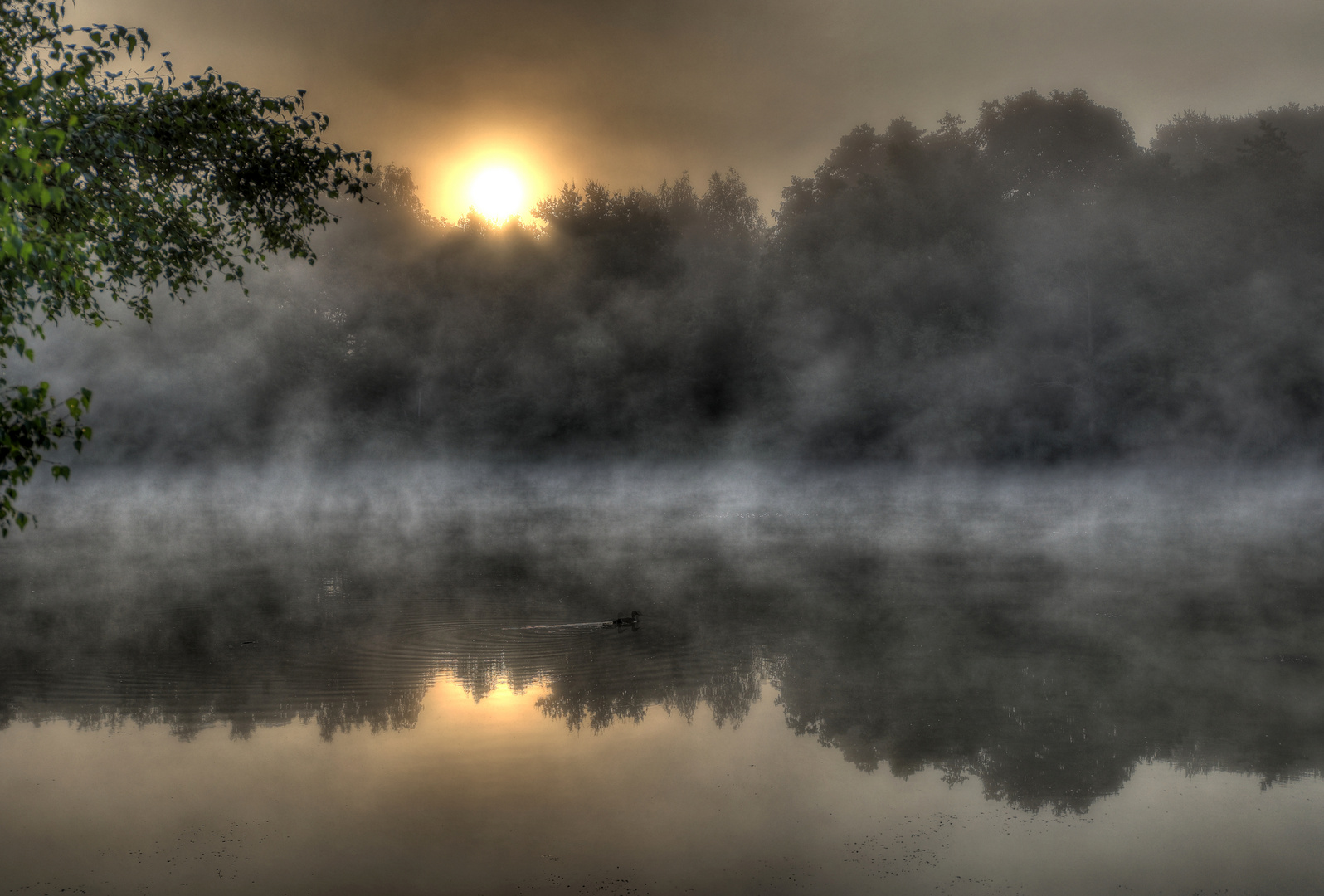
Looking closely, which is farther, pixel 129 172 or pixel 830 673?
pixel 830 673

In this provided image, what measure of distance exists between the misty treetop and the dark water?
2.89 metres

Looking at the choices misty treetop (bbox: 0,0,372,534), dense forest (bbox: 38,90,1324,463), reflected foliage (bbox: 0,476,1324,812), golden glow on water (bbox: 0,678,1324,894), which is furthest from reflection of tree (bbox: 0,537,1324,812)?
dense forest (bbox: 38,90,1324,463)

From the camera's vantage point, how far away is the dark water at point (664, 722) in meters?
5.98

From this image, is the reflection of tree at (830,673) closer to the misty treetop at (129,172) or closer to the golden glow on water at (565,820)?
the golden glow on water at (565,820)

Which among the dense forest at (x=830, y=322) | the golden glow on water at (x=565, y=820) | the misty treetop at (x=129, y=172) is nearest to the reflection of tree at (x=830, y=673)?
the golden glow on water at (x=565, y=820)

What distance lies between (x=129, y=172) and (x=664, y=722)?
7.86 m

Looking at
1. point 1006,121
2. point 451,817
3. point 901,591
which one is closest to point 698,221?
point 1006,121

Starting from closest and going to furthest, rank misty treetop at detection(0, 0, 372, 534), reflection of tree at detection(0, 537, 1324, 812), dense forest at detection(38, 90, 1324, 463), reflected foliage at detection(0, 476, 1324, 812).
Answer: misty treetop at detection(0, 0, 372, 534)
reflection of tree at detection(0, 537, 1324, 812)
reflected foliage at detection(0, 476, 1324, 812)
dense forest at detection(38, 90, 1324, 463)

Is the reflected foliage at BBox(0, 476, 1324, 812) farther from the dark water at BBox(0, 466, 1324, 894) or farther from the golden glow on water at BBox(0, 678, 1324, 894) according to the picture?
the golden glow on water at BBox(0, 678, 1324, 894)

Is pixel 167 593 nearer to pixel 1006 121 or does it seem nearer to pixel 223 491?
pixel 223 491

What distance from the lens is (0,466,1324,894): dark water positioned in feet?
19.6

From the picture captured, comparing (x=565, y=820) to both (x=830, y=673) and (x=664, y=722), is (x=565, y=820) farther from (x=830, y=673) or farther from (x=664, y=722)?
(x=830, y=673)

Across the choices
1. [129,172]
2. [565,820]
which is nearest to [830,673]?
[565,820]

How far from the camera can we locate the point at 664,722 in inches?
350
